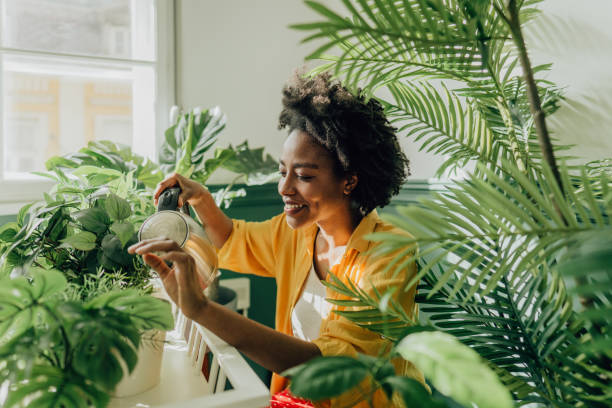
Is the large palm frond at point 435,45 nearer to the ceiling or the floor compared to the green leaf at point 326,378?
nearer to the ceiling

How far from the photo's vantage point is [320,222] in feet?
3.56

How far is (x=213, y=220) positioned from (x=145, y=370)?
542mm

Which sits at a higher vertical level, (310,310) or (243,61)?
(243,61)

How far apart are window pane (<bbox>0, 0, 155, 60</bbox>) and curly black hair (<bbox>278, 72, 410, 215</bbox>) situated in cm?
87

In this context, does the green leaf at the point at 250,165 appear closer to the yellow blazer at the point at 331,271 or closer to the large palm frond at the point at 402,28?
the yellow blazer at the point at 331,271

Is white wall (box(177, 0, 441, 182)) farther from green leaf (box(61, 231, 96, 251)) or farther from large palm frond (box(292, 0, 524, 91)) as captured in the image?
green leaf (box(61, 231, 96, 251))

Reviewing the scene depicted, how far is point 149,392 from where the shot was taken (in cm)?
67

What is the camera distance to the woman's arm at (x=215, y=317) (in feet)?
2.06

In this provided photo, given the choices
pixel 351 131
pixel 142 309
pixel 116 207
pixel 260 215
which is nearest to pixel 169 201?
pixel 116 207

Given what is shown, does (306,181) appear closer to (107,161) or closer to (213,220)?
(213,220)

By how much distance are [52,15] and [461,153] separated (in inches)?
60.3

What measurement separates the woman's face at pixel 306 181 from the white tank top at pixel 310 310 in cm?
18

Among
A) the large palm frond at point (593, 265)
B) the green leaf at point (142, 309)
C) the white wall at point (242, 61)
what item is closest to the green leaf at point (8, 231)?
the green leaf at point (142, 309)

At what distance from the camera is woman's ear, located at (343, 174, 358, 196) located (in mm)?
1009
